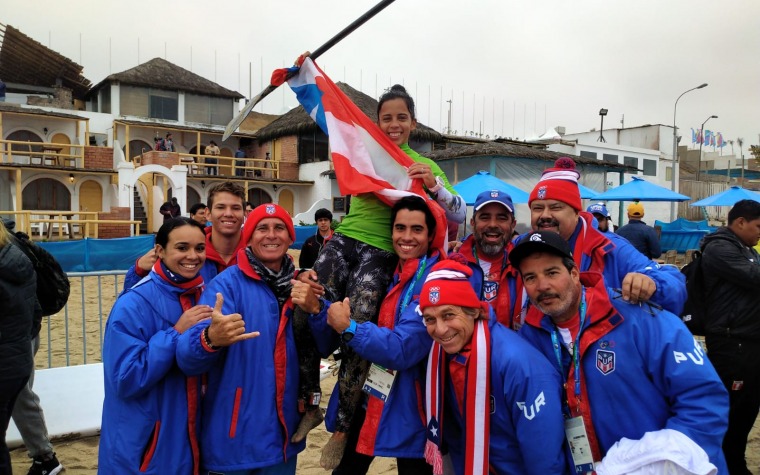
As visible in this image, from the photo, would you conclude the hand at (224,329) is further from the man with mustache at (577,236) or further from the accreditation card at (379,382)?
the man with mustache at (577,236)

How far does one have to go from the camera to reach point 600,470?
6.40ft

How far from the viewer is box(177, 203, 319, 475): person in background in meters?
2.21

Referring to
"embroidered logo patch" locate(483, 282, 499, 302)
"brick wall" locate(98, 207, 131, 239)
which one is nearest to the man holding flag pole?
"embroidered logo patch" locate(483, 282, 499, 302)

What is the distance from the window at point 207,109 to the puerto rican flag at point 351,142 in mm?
29152

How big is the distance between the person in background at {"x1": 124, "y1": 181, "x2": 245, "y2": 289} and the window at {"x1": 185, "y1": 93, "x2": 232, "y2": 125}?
2934 centimetres

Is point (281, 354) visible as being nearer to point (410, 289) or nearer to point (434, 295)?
point (410, 289)

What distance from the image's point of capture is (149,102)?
28.8m

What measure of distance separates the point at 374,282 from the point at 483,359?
32.2 inches

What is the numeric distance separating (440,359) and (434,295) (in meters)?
0.33

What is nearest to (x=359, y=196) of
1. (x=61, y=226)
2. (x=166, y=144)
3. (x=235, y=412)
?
(x=235, y=412)

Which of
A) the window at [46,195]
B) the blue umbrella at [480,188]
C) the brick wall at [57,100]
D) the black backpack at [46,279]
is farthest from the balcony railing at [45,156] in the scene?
the black backpack at [46,279]

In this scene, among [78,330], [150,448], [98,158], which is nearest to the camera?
[150,448]

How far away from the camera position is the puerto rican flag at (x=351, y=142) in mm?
3033

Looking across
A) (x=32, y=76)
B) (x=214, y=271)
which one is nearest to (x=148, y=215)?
(x=32, y=76)
